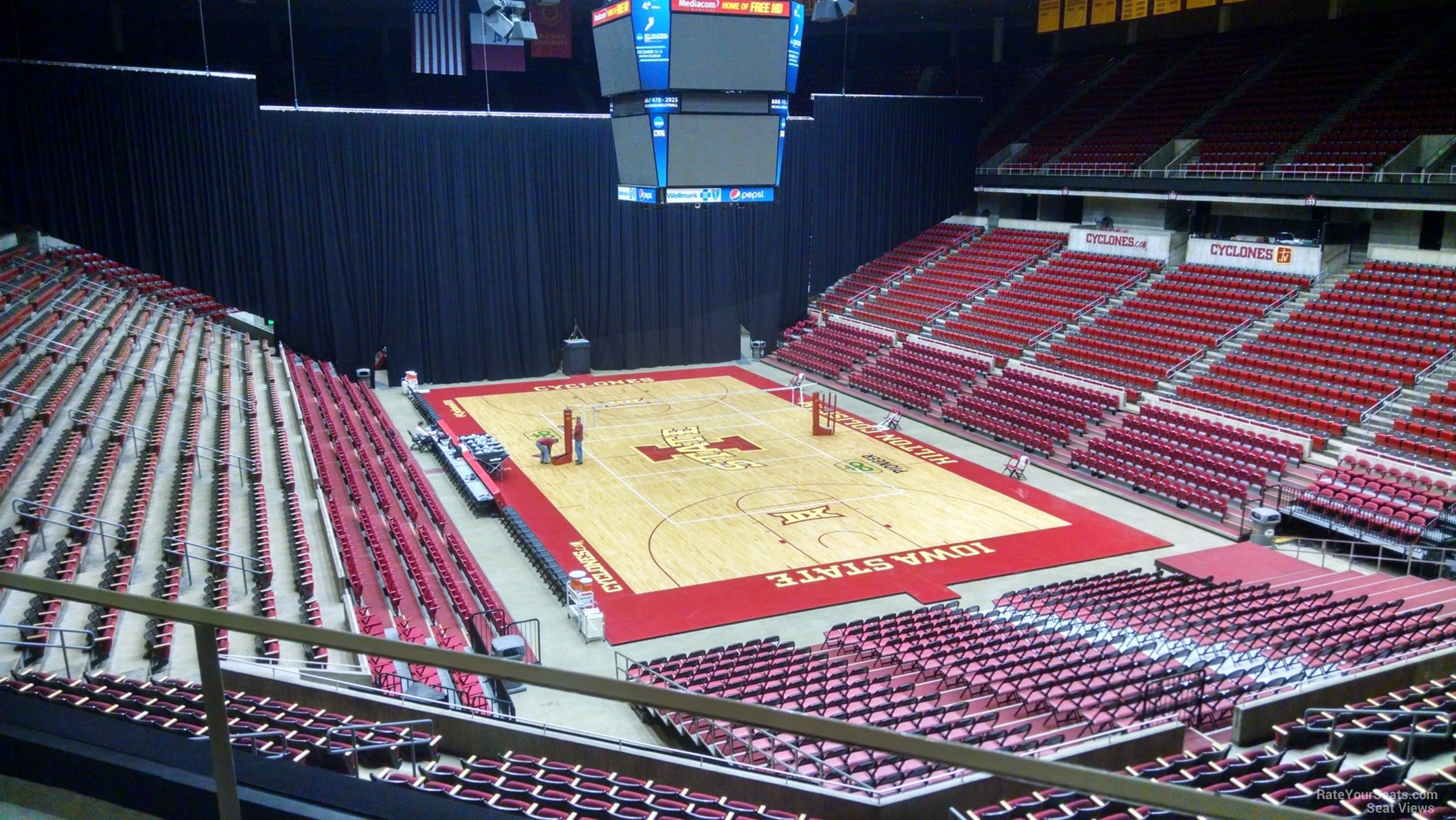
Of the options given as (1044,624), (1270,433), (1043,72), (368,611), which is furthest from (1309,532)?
(1043,72)

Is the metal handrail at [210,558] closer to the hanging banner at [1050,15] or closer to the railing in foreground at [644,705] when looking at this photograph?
the railing in foreground at [644,705]

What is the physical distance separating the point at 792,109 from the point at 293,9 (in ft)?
55.8

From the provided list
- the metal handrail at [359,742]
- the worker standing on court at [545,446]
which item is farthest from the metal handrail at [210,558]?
the worker standing on court at [545,446]

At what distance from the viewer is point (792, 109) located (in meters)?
37.9

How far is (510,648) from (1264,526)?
13.5m

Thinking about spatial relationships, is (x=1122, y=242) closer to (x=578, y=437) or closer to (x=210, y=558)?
(x=578, y=437)

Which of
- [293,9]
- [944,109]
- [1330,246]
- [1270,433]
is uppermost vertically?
[293,9]

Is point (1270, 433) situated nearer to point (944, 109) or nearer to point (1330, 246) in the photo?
point (1330, 246)

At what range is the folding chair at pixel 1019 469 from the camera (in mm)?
22375

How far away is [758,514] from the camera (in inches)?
786

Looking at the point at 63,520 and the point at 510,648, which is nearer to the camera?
the point at 510,648

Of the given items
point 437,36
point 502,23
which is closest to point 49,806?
point 502,23

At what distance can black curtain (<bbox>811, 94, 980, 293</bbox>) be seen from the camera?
35.4 metres

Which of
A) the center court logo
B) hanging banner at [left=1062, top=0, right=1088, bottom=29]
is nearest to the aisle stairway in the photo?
the center court logo
